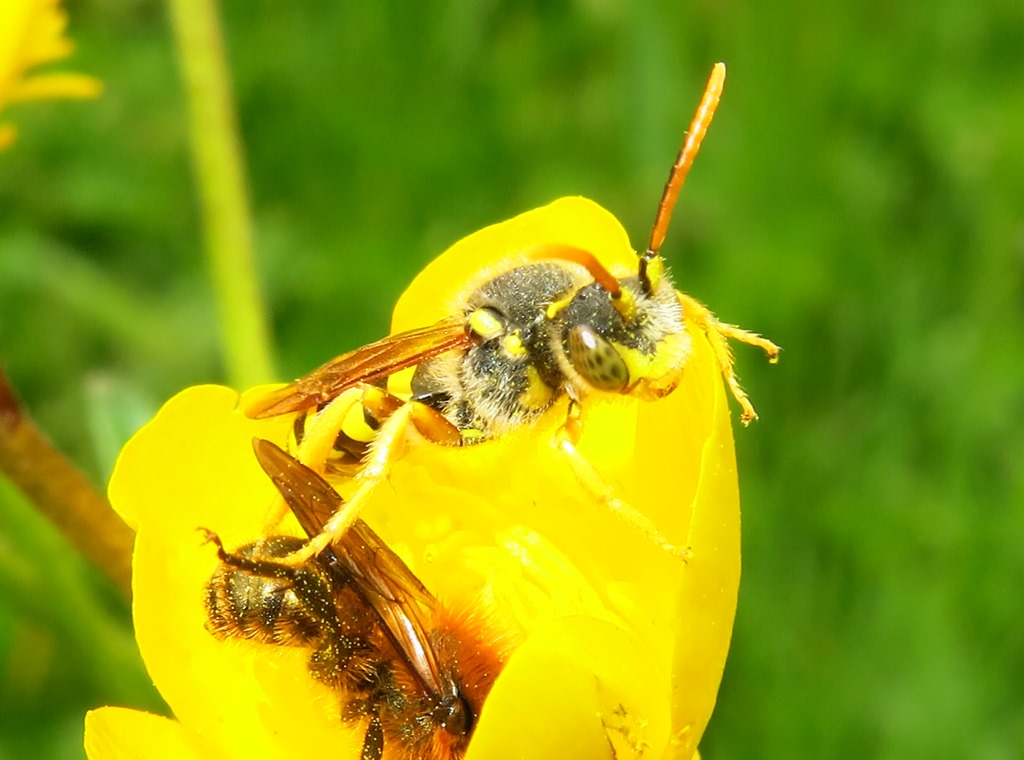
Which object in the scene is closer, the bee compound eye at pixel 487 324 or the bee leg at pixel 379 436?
the bee leg at pixel 379 436

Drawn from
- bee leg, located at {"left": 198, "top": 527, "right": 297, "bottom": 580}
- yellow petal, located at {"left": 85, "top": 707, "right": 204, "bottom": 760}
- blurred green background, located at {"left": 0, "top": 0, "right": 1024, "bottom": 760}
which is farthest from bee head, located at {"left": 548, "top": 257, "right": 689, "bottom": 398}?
blurred green background, located at {"left": 0, "top": 0, "right": 1024, "bottom": 760}

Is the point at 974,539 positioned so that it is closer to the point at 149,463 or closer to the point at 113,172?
the point at 149,463

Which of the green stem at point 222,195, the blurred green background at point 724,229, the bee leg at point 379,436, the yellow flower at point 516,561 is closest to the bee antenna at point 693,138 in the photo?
the yellow flower at point 516,561

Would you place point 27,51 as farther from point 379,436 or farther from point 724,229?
point 724,229

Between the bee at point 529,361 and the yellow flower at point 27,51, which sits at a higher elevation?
the yellow flower at point 27,51

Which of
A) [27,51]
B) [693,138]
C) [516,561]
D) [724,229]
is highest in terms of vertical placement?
[27,51]

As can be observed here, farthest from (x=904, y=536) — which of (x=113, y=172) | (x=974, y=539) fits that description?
(x=113, y=172)

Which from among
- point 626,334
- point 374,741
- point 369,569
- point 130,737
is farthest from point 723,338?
point 130,737

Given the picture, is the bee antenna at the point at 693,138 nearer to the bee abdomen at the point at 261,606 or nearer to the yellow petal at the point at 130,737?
the bee abdomen at the point at 261,606
